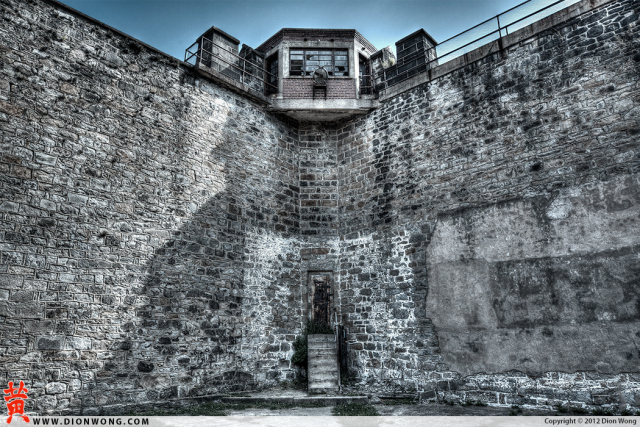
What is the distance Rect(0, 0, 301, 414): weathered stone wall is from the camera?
5.45 metres

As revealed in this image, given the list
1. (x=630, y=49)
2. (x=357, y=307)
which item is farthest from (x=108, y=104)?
(x=630, y=49)

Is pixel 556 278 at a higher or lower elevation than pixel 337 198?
lower

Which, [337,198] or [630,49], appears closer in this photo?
[630,49]

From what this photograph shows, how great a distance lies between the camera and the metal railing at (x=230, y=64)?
8.37 metres

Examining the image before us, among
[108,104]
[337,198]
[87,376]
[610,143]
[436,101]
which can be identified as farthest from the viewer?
[337,198]

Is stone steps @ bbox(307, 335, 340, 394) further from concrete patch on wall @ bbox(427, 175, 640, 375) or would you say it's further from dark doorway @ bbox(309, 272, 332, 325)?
concrete patch on wall @ bbox(427, 175, 640, 375)

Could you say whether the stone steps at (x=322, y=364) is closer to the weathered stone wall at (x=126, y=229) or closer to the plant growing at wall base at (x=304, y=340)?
the plant growing at wall base at (x=304, y=340)

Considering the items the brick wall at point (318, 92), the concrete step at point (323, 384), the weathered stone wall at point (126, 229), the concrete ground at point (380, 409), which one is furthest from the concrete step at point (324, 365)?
the brick wall at point (318, 92)

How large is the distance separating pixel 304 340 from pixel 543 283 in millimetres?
4386

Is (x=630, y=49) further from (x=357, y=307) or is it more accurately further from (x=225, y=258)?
(x=225, y=258)

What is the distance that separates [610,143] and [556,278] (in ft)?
6.98

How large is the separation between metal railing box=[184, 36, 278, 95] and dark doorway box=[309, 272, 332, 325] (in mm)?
4390

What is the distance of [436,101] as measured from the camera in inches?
317

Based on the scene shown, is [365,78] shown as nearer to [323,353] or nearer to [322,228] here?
[322,228]
